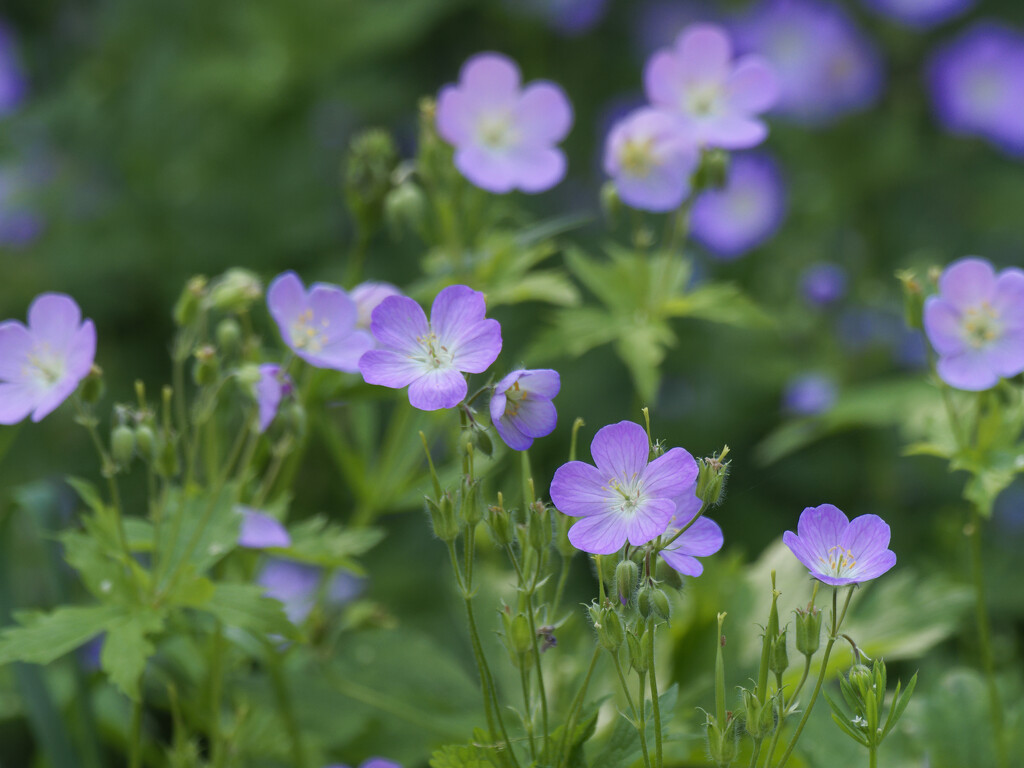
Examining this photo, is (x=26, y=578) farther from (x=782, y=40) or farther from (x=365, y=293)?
(x=782, y=40)

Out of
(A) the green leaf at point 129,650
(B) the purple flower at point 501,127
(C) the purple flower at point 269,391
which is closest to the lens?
(A) the green leaf at point 129,650

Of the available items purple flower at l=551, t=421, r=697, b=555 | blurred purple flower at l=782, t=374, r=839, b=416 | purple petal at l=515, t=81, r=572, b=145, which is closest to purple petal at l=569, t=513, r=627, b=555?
purple flower at l=551, t=421, r=697, b=555

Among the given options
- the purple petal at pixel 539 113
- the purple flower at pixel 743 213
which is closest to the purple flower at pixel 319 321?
the purple petal at pixel 539 113

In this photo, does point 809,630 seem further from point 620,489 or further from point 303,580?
point 303,580

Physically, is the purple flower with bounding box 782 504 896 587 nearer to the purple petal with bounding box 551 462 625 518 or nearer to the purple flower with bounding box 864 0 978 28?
the purple petal with bounding box 551 462 625 518

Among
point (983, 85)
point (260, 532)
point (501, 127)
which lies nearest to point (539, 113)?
point (501, 127)

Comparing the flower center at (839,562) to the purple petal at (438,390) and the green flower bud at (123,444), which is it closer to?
the purple petal at (438,390)

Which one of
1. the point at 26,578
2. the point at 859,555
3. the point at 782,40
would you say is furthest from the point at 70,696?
the point at 782,40
